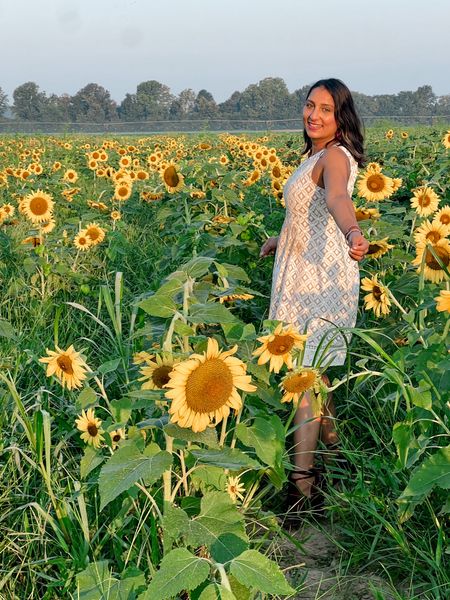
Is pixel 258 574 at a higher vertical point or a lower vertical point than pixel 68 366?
lower

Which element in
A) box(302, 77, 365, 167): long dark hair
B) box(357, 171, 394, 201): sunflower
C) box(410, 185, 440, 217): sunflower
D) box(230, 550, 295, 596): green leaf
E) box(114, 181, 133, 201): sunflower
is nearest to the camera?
box(230, 550, 295, 596): green leaf

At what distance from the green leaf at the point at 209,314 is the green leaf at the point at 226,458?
0.96 feet

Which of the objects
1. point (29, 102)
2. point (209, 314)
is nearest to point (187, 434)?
point (209, 314)

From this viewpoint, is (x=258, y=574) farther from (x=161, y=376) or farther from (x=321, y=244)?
(x=321, y=244)

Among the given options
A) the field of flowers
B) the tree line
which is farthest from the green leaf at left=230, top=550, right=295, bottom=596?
the tree line

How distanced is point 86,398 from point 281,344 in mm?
527

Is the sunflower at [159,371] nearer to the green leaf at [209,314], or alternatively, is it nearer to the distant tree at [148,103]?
the green leaf at [209,314]

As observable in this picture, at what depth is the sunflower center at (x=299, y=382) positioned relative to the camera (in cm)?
178

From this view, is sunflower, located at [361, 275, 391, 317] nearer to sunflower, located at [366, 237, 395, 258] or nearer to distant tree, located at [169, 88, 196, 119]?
sunflower, located at [366, 237, 395, 258]

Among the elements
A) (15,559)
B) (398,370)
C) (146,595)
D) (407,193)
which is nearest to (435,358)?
(398,370)

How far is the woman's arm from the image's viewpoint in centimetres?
228

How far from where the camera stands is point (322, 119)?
105 inches

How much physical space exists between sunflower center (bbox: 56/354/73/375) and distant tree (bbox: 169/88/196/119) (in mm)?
55982

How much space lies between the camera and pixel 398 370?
1.71 m
